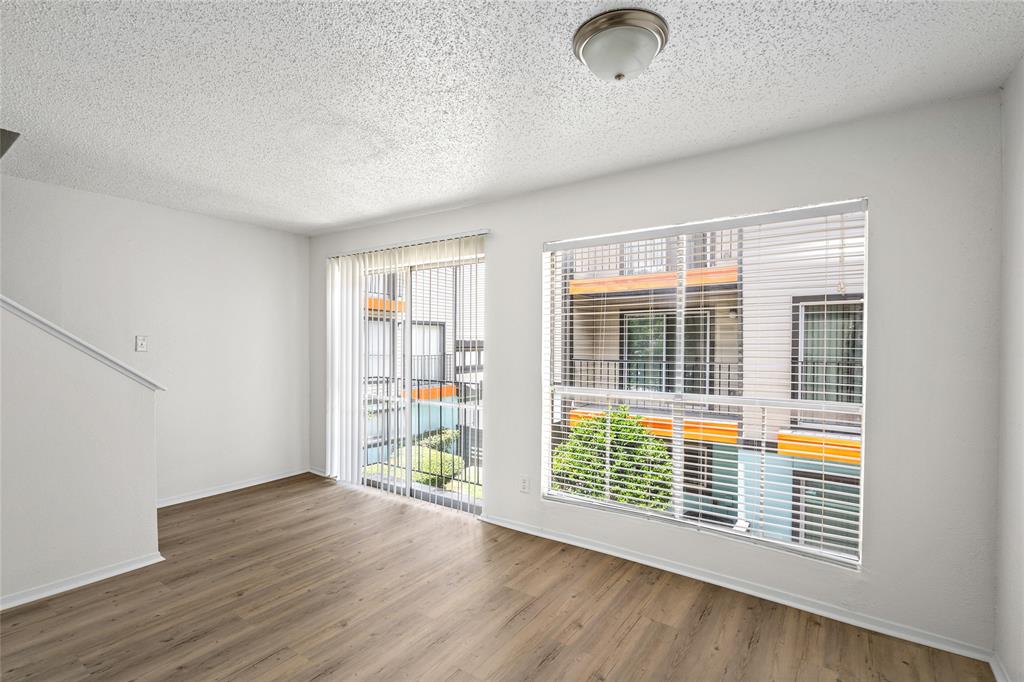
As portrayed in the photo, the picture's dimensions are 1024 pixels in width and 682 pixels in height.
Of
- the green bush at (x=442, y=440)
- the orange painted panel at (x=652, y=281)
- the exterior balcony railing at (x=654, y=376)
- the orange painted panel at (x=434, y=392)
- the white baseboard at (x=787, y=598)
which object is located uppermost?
the orange painted panel at (x=652, y=281)

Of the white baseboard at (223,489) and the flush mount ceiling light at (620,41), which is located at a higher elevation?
the flush mount ceiling light at (620,41)

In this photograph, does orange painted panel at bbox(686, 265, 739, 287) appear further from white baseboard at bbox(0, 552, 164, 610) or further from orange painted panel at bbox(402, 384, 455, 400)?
white baseboard at bbox(0, 552, 164, 610)

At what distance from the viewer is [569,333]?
3.57 m

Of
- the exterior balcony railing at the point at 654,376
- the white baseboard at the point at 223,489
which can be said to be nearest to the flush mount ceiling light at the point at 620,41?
the exterior balcony railing at the point at 654,376

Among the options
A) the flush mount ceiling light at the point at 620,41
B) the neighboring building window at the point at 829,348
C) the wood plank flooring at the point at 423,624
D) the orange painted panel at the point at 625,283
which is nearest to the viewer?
the flush mount ceiling light at the point at 620,41

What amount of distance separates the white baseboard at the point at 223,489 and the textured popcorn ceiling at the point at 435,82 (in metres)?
2.68

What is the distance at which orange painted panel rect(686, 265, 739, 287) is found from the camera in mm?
2906

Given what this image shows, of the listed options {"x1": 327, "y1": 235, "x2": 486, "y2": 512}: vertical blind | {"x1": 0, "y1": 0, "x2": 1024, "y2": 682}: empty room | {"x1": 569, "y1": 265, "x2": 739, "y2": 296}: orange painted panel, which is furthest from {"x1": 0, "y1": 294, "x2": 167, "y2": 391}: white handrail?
{"x1": 569, "y1": 265, "x2": 739, "y2": 296}: orange painted panel

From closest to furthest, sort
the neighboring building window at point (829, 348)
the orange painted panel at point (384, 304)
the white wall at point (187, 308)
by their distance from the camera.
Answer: the neighboring building window at point (829, 348) → the white wall at point (187, 308) → the orange painted panel at point (384, 304)

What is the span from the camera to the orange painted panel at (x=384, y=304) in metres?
4.57

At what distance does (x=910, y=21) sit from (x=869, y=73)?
13.6 inches

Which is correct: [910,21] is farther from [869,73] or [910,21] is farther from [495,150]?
[495,150]

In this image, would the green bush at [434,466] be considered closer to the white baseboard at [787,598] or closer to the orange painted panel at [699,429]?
the white baseboard at [787,598]

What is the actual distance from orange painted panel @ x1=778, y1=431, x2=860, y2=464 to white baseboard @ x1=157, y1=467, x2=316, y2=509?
4602mm
